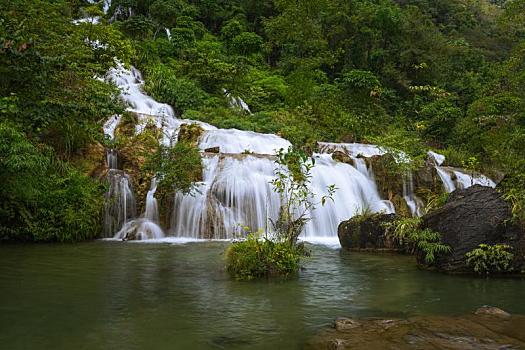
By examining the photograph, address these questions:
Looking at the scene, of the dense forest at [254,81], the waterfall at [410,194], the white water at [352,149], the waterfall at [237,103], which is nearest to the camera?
the dense forest at [254,81]

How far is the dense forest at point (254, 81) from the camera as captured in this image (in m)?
11.4

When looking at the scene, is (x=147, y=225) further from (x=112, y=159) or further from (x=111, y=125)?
(x=111, y=125)

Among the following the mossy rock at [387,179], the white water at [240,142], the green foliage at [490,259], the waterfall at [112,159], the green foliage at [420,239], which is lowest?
the green foliage at [490,259]

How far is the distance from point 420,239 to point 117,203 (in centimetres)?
823

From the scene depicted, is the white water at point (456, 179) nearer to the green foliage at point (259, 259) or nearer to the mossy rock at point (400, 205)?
the mossy rock at point (400, 205)

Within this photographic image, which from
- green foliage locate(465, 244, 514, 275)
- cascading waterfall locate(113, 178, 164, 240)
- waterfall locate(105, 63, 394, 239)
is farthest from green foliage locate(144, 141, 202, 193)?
green foliage locate(465, 244, 514, 275)

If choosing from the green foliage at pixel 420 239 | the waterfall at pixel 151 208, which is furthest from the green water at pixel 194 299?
the waterfall at pixel 151 208

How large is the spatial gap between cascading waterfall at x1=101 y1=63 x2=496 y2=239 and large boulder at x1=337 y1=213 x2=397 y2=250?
2.06 feet

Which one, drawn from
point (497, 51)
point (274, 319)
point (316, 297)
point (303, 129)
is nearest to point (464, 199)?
point (316, 297)

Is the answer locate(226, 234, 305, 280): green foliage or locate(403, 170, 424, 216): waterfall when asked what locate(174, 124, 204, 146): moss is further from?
locate(226, 234, 305, 280): green foliage

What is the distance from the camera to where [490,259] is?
8.78 meters

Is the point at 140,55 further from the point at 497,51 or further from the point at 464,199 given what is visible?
the point at 497,51

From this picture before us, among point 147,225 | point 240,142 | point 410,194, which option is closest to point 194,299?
point 147,225

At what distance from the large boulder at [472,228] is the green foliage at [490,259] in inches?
4.3
